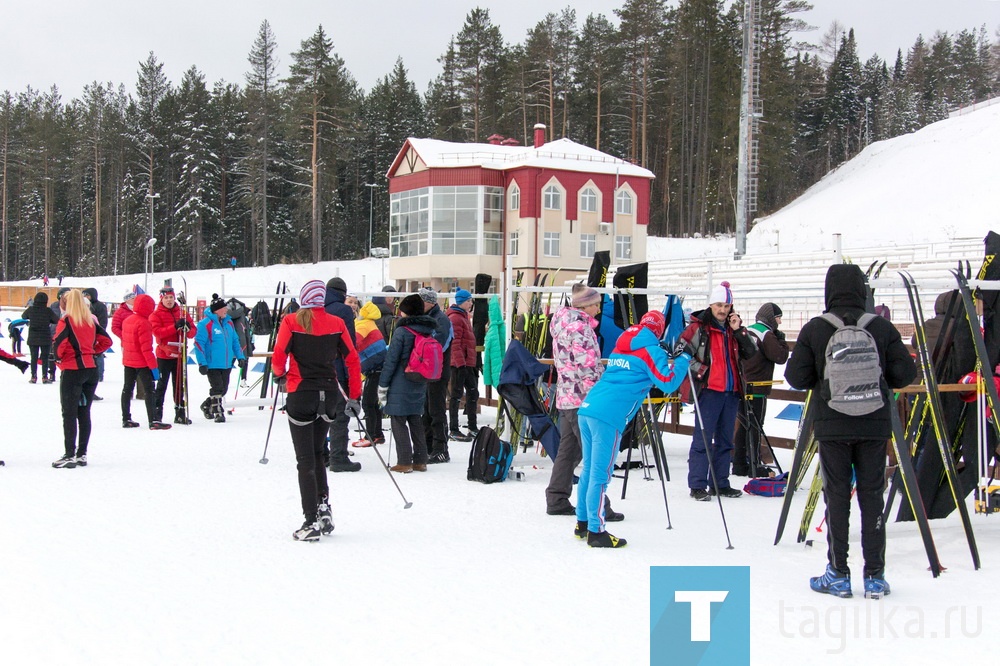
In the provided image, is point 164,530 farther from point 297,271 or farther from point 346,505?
point 297,271

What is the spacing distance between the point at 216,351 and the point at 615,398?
815cm

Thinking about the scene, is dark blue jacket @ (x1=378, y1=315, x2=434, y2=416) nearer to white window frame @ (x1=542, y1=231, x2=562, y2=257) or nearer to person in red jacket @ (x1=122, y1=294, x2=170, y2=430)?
person in red jacket @ (x1=122, y1=294, x2=170, y2=430)

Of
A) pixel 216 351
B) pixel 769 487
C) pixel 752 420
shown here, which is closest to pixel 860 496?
pixel 769 487

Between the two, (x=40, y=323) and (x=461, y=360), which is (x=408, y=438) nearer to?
(x=461, y=360)

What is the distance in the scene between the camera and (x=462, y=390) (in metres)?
11.2

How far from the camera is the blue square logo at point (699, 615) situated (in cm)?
404

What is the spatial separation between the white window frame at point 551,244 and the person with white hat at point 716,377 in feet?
110

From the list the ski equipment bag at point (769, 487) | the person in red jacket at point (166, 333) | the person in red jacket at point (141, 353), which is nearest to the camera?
the ski equipment bag at point (769, 487)

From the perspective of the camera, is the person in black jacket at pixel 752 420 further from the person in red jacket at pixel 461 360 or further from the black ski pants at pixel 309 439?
the black ski pants at pixel 309 439

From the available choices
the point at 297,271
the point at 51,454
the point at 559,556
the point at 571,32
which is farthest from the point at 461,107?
the point at 559,556

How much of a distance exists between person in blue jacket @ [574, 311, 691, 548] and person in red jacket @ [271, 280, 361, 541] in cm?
180

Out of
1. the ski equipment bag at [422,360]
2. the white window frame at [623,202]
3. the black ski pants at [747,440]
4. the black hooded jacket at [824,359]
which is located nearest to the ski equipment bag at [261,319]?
the ski equipment bag at [422,360]

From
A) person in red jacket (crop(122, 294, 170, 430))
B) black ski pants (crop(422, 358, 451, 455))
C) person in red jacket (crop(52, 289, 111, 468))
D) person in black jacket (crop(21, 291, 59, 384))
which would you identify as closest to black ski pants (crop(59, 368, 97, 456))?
person in red jacket (crop(52, 289, 111, 468))

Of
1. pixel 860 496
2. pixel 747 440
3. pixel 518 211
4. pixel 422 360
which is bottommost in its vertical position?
pixel 747 440
